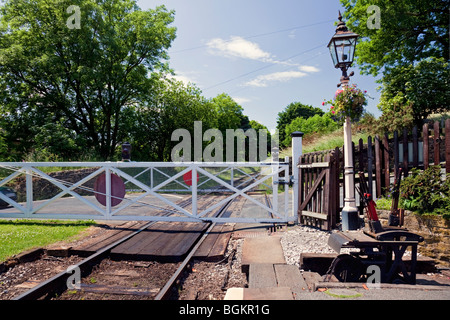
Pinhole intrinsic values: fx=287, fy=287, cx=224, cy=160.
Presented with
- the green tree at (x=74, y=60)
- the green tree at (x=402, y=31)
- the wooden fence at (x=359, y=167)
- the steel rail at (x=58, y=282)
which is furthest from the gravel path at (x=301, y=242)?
the green tree at (x=74, y=60)

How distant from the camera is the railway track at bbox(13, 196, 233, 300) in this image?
339cm

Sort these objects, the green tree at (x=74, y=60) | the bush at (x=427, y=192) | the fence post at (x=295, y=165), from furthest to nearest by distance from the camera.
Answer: the green tree at (x=74, y=60)
the fence post at (x=295, y=165)
the bush at (x=427, y=192)

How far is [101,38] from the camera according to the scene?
806 inches

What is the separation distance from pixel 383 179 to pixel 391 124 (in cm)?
612

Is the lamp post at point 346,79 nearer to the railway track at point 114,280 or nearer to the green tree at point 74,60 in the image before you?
the railway track at point 114,280

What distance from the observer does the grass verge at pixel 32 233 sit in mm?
5020

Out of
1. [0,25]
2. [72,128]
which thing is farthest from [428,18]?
[0,25]

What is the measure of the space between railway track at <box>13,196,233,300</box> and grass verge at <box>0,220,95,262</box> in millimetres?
1388

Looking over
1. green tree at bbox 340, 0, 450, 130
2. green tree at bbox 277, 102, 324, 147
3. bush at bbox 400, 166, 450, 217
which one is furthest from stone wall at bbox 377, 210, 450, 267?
green tree at bbox 277, 102, 324, 147

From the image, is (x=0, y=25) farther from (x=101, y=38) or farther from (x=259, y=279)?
(x=259, y=279)

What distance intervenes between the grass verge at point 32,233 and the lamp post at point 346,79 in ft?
18.6

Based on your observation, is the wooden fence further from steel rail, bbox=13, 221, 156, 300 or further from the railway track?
steel rail, bbox=13, 221, 156, 300

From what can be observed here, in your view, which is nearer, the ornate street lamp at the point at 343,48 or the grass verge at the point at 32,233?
the grass verge at the point at 32,233

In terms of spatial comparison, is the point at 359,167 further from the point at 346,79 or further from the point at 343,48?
the point at 343,48
